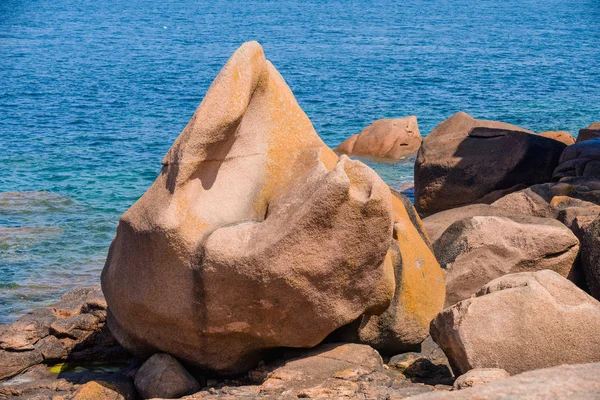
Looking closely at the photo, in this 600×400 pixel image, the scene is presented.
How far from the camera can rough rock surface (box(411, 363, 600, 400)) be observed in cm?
370

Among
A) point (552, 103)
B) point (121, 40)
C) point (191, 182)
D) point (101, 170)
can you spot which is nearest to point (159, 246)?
point (191, 182)

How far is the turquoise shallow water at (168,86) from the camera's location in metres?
20.7

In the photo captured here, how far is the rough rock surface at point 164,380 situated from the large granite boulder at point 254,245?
15 centimetres

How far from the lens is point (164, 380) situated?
348 inches

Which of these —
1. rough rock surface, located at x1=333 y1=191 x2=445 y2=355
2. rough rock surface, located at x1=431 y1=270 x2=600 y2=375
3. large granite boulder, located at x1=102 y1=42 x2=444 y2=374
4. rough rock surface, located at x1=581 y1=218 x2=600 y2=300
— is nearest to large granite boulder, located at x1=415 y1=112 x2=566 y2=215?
rough rock surface, located at x1=581 y1=218 x2=600 y2=300

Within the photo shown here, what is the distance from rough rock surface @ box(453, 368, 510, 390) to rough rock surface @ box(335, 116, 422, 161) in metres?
19.8

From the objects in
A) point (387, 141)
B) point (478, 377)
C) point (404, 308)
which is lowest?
point (387, 141)

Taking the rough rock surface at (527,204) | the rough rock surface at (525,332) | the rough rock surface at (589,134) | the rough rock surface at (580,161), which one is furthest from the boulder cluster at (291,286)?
the rough rock surface at (589,134)

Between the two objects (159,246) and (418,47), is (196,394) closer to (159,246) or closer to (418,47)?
(159,246)

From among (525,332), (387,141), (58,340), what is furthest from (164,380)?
(387,141)

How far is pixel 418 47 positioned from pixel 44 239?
40895mm

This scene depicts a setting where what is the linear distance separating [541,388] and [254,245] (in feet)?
15.1

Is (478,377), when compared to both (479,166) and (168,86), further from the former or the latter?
(168,86)

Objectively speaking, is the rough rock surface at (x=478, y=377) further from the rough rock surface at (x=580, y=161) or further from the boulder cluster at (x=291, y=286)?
the rough rock surface at (x=580, y=161)
